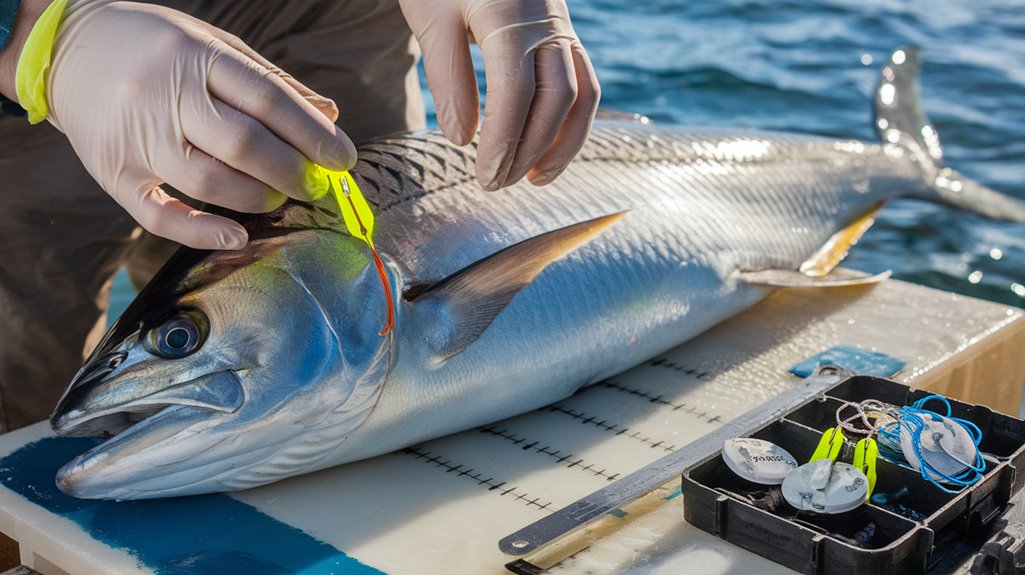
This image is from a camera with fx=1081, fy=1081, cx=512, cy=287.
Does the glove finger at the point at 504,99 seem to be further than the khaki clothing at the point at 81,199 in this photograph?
No

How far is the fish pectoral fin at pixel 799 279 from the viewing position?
2.62 m

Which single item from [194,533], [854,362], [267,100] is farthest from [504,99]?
[854,362]

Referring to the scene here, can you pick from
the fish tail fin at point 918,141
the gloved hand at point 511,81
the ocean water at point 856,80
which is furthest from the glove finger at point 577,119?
the ocean water at point 856,80

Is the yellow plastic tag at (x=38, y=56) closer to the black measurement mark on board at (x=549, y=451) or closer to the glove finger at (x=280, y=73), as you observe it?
the glove finger at (x=280, y=73)

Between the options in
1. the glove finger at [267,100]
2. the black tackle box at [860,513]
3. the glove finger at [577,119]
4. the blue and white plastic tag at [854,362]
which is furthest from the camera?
the blue and white plastic tag at [854,362]

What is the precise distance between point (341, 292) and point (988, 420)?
44.5 inches

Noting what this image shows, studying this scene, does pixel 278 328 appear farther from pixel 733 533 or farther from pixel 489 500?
pixel 733 533

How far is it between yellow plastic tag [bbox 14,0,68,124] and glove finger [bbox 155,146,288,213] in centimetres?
28

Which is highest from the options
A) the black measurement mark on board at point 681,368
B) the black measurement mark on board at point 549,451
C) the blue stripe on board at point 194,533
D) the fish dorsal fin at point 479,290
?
the fish dorsal fin at point 479,290

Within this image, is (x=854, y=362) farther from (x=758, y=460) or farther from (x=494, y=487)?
(x=494, y=487)

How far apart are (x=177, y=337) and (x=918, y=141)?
318 centimetres

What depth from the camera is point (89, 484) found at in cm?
178

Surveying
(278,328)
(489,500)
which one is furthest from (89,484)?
(489,500)

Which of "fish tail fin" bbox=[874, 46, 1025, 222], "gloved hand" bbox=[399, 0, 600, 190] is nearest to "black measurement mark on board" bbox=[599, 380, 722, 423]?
"gloved hand" bbox=[399, 0, 600, 190]
